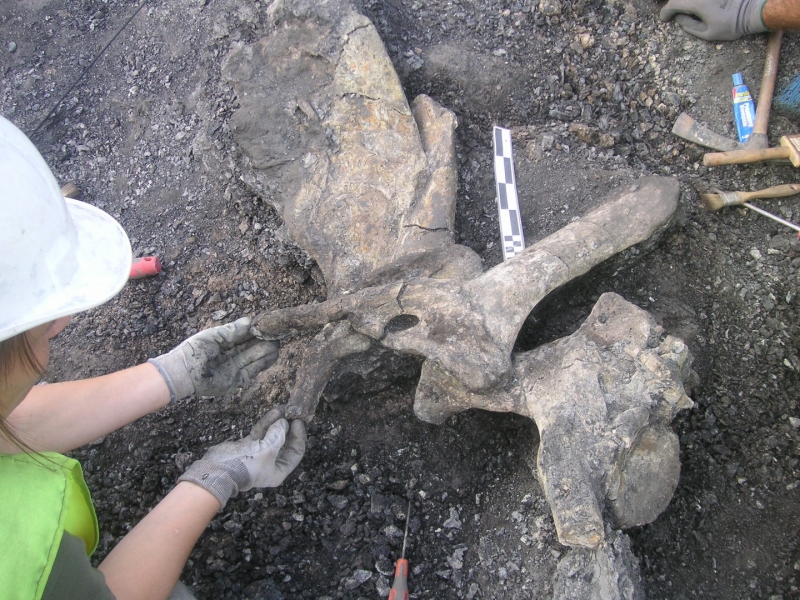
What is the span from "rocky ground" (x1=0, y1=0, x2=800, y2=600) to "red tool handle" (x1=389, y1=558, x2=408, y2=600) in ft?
0.23

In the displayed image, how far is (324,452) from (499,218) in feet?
4.44

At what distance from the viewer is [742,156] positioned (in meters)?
2.83

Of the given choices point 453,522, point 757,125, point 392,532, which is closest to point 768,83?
point 757,125

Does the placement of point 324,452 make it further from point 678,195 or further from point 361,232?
point 678,195

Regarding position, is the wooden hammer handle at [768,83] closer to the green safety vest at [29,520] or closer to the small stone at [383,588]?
the small stone at [383,588]

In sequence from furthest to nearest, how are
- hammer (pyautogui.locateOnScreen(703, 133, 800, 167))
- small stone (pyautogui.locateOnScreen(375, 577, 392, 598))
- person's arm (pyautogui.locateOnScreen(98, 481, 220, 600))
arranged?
1. hammer (pyautogui.locateOnScreen(703, 133, 800, 167))
2. small stone (pyautogui.locateOnScreen(375, 577, 392, 598))
3. person's arm (pyautogui.locateOnScreen(98, 481, 220, 600))

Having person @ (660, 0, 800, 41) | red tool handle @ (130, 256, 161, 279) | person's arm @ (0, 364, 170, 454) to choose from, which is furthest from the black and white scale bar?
red tool handle @ (130, 256, 161, 279)

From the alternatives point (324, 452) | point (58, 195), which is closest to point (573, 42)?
point (324, 452)

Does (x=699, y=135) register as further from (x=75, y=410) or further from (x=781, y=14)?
(x=75, y=410)

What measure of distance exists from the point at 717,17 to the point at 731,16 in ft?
0.21

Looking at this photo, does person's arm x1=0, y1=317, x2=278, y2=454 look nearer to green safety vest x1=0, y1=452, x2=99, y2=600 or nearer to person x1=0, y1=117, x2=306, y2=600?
person x1=0, y1=117, x2=306, y2=600

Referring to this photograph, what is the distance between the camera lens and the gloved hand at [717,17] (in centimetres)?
293

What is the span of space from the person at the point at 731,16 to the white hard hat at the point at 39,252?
9.89 ft

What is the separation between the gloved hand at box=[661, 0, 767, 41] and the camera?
2.93m
